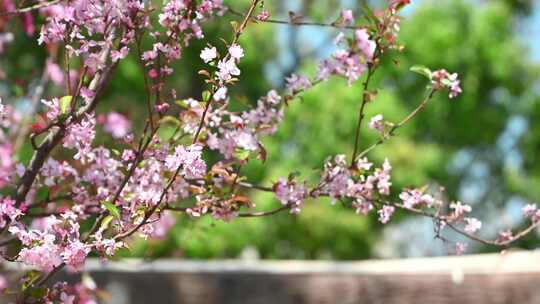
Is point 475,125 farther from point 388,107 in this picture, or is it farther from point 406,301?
point 406,301

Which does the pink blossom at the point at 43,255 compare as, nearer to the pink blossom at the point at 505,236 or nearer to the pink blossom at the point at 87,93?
the pink blossom at the point at 87,93

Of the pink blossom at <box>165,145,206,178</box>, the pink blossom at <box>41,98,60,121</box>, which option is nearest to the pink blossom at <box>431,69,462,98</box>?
the pink blossom at <box>165,145,206,178</box>

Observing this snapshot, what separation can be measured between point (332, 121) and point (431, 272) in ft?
19.3

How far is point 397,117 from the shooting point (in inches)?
497

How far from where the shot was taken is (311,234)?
12.2 m

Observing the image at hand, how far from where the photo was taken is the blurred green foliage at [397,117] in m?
12.3

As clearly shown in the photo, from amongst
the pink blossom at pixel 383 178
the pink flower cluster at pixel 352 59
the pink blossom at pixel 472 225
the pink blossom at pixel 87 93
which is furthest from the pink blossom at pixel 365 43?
the pink blossom at pixel 87 93

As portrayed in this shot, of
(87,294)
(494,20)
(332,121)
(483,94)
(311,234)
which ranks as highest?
(494,20)

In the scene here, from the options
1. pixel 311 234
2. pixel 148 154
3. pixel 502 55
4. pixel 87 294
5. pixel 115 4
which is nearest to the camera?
pixel 115 4

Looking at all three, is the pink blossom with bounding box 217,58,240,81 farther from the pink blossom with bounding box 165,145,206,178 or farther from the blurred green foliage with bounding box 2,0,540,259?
the blurred green foliage with bounding box 2,0,540,259

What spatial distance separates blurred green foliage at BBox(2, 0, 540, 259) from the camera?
12.3 m

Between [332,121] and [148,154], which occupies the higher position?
[332,121]

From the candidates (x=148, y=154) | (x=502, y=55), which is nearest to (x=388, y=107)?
(x=502, y=55)

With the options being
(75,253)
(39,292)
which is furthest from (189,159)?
(39,292)
